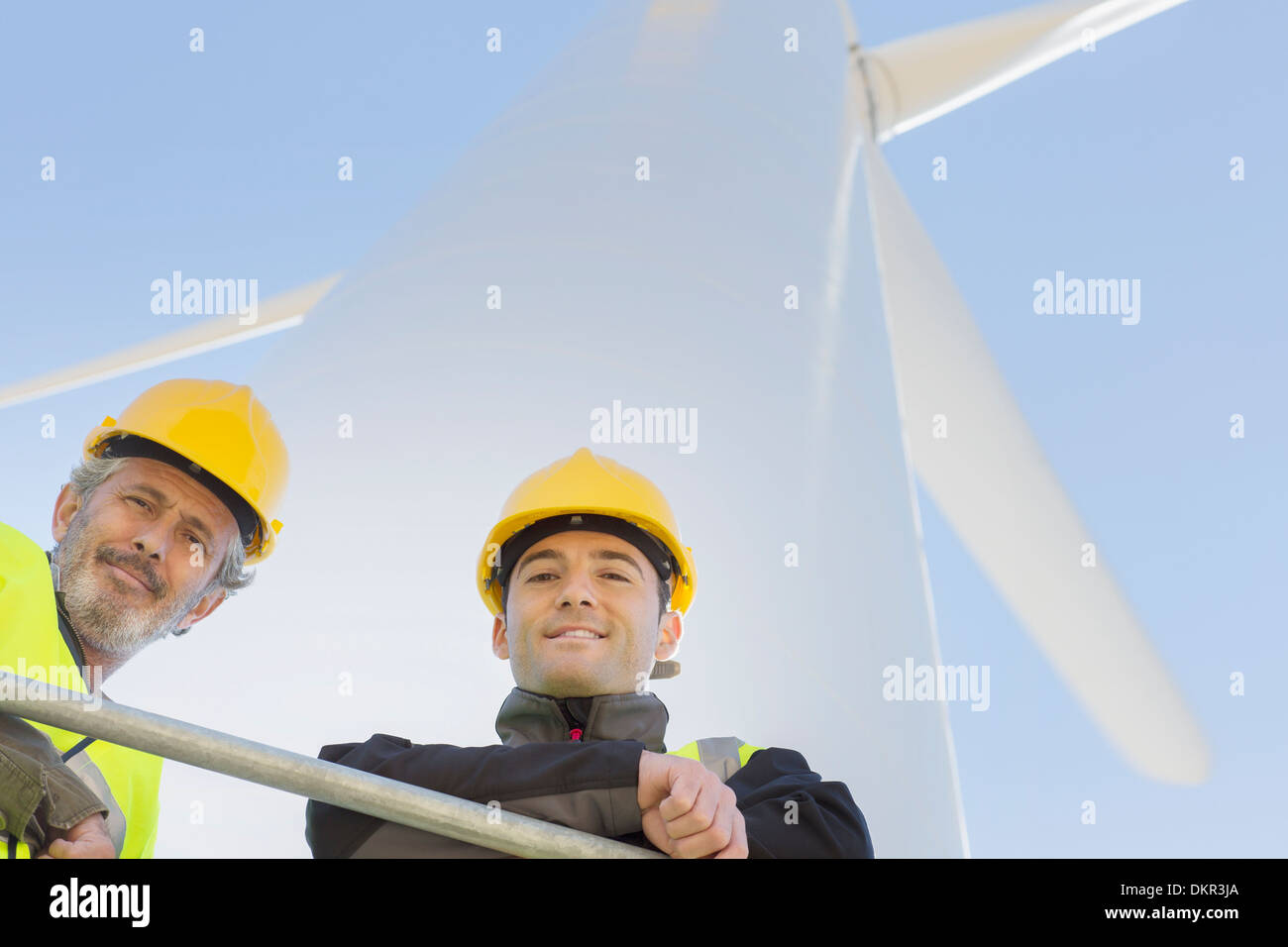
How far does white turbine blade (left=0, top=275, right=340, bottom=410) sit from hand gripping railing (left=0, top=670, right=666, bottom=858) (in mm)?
10378

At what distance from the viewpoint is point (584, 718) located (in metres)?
3.05

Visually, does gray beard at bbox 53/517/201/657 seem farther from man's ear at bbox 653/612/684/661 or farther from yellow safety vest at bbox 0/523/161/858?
man's ear at bbox 653/612/684/661

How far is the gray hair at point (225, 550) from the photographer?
12.8 ft

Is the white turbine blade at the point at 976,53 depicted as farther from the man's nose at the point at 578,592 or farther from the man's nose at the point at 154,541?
the man's nose at the point at 154,541

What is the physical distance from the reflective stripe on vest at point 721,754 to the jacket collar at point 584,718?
0.47 ft

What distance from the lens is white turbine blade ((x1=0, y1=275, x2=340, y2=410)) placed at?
39.1 ft

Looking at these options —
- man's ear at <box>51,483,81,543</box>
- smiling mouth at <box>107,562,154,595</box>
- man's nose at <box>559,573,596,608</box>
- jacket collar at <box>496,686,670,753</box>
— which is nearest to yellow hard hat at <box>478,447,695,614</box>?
man's nose at <box>559,573,596,608</box>

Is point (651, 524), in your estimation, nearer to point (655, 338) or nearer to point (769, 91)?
point (655, 338)

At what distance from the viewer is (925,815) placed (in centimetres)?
510

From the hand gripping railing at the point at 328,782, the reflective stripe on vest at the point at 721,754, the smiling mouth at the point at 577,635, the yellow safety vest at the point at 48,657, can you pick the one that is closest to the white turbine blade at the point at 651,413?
the yellow safety vest at the point at 48,657

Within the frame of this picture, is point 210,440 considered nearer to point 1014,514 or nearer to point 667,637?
point 667,637

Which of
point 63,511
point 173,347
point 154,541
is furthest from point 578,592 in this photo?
point 173,347

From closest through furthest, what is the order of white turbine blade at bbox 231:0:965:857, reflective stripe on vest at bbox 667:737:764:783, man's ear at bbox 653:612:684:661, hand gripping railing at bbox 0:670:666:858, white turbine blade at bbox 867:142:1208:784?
hand gripping railing at bbox 0:670:666:858 < reflective stripe on vest at bbox 667:737:764:783 < man's ear at bbox 653:612:684:661 < white turbine blade at bbox 231:0:965:857 < white turbine blade at bbox 867:142:1208:784
